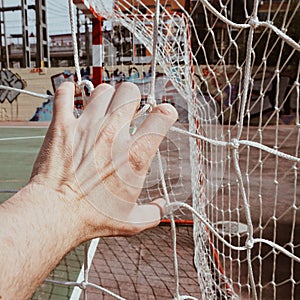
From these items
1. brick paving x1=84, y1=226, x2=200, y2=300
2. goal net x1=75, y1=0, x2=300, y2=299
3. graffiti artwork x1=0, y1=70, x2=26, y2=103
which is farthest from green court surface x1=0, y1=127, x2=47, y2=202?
graffiti artwork x1=0, y1=70, x2=26, y2=103

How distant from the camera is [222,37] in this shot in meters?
2.35

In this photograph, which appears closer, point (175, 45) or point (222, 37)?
point (175, 45)

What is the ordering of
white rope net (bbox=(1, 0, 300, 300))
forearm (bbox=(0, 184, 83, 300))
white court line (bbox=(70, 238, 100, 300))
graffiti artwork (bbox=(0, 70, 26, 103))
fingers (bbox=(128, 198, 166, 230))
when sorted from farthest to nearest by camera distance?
graffiti artwork (bbox=(0, 70, 26, 103)) < white court line (bbox=(70, 238, 100, 300)) < white rope net (bbox=(1, 0, 300, 300)) < fingers (bbox=(128, 198, 166, 230)) < forearm (bbox=(0, 184, 83, 300))

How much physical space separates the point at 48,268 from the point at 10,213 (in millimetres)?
70

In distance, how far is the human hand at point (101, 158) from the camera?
35cm

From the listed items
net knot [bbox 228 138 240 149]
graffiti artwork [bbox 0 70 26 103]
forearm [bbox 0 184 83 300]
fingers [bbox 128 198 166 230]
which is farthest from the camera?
graffiti artwork [bbox 0 70 26 103]

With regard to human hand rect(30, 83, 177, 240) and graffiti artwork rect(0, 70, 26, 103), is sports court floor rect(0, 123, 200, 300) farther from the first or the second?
graffiti artwork rect(0, 70, 26, 103)

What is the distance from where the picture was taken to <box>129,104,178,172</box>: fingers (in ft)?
1.19

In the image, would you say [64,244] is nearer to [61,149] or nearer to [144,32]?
[61,149]

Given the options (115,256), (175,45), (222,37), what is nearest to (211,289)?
(115,256)

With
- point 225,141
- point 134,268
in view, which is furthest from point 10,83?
point 134,268

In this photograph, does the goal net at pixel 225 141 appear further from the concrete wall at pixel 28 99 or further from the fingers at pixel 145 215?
the concrete wall at pixel 28 99

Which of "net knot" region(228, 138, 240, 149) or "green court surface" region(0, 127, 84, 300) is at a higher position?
"net knot" region(228, 138, 240, 149)

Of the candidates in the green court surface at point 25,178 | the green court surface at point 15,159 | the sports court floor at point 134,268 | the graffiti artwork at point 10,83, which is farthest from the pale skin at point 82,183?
the graffiti artwork at point 10,83
